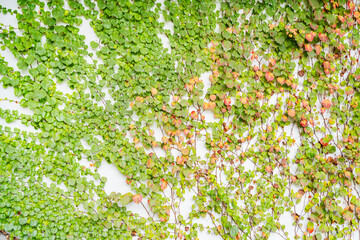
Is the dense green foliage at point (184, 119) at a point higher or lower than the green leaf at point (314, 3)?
lower

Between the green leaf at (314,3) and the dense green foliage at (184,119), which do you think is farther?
the green leaf at (314,3)

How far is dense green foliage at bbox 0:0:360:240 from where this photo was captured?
149cm

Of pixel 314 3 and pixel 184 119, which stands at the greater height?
pixel 314 3

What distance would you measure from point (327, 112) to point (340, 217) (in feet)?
2.78

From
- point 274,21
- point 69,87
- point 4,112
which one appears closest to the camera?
point 4,112

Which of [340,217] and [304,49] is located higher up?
[304,49]

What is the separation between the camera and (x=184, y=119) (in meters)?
1.71

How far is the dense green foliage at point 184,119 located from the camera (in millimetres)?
1487

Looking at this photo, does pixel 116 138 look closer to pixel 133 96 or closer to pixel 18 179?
pixel 133 96

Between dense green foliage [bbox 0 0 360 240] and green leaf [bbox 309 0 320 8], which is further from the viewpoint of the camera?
green leaf [bbox 309 0 320 8]

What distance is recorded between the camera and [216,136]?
5.84 feet

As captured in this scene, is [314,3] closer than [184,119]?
No


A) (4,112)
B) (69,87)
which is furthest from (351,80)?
(4,112)

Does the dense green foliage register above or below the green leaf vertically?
below
